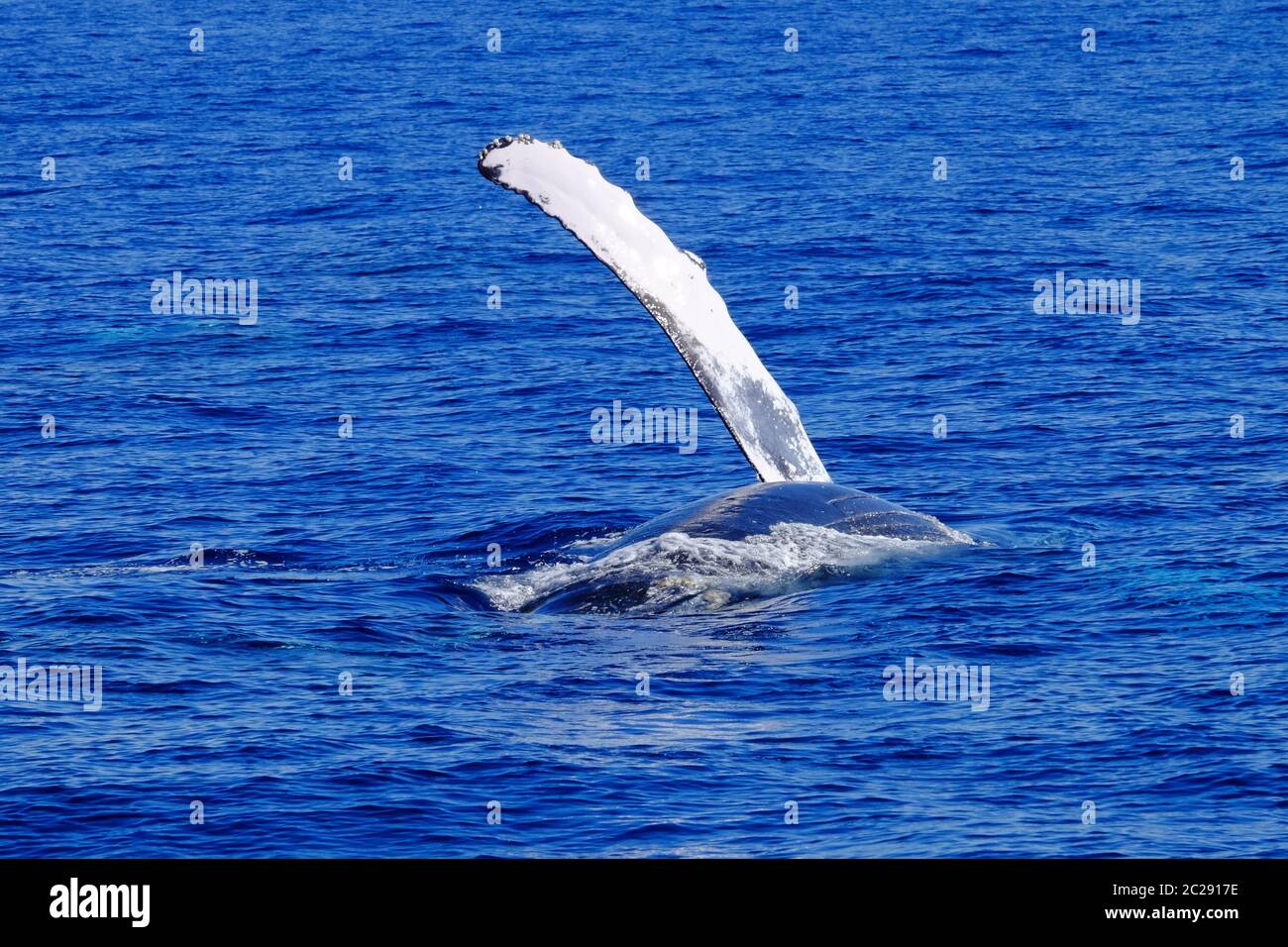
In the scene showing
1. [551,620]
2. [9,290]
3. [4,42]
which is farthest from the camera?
[4,42]

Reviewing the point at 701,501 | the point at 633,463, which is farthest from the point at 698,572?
the point at 633,463

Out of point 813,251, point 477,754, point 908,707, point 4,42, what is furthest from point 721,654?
point 4,42

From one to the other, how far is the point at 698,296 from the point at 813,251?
24033 mm

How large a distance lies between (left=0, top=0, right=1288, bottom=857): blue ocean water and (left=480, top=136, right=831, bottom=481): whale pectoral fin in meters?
2.35

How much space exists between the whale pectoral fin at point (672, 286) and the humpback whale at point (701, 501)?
0.01m

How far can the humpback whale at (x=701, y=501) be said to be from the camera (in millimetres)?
23734

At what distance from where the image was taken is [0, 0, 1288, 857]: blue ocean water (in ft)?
60.3

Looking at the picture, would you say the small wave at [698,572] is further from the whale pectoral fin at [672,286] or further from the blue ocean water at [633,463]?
the whale pectoral fin at [672,286]

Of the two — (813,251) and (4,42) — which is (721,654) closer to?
(813,251)

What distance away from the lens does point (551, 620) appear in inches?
918
